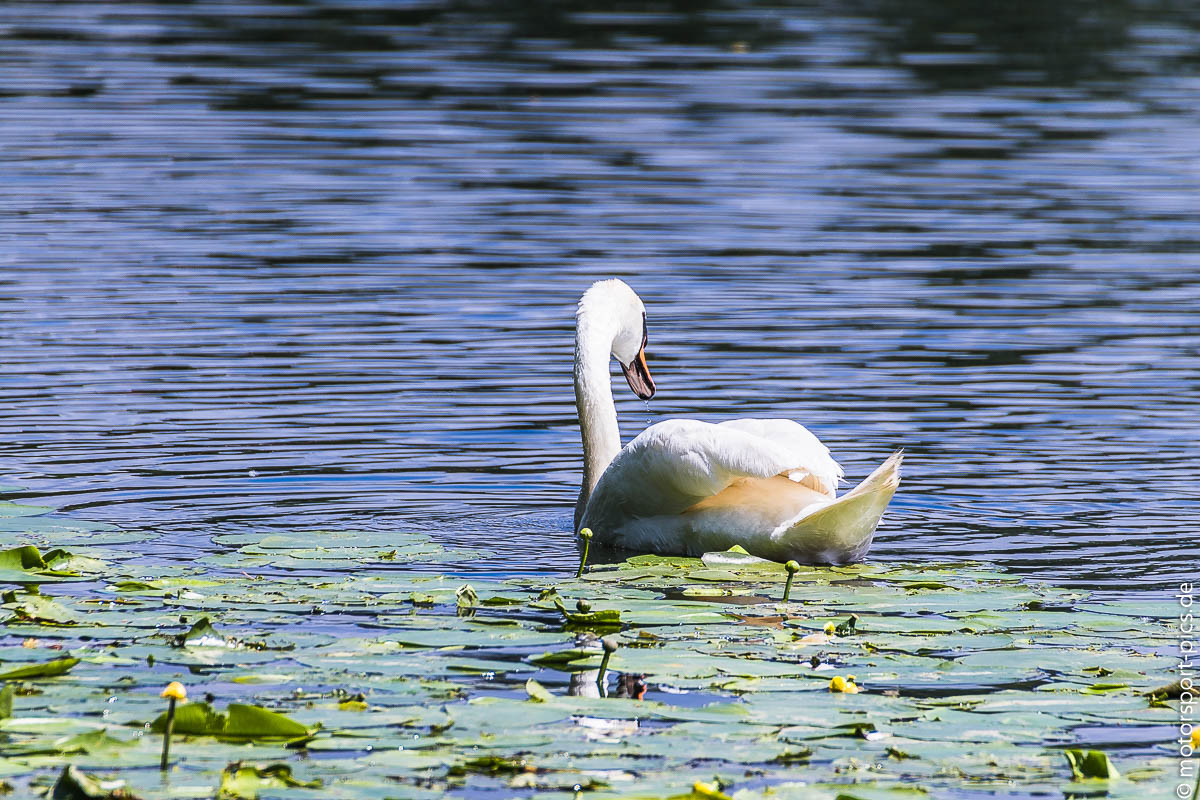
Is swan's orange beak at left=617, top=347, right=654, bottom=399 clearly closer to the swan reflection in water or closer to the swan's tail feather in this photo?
the swan's tail feather

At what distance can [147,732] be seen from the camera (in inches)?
239

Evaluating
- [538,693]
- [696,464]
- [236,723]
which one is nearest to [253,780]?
[236,723]

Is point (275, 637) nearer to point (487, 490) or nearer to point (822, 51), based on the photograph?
point (487, 490)

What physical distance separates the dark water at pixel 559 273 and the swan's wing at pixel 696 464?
0.44 meters

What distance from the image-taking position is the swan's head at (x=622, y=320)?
1025 centimetres

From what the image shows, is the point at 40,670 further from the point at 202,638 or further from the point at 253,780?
the point at 253,780

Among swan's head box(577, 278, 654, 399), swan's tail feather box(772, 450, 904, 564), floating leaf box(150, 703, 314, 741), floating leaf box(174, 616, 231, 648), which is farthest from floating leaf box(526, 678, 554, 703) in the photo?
swan's head box(577, 278, 654, 399)

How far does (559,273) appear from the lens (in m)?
16.9

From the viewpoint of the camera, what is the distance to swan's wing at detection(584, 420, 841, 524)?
337 inches

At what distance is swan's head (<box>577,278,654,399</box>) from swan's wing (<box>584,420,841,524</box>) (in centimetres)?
117

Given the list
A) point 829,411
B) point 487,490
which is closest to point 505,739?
point 487,490

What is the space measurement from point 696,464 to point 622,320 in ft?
6.79

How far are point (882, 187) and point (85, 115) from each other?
10319mm

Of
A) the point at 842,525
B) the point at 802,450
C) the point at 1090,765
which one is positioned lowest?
the point at 842,525
